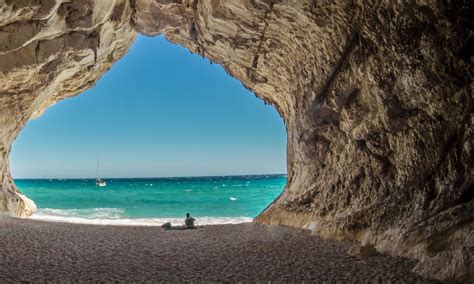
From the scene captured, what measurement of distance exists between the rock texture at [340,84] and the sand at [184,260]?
81 cm

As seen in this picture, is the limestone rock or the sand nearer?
the sand

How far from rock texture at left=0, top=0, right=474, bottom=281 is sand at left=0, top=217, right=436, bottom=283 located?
2.64 feet

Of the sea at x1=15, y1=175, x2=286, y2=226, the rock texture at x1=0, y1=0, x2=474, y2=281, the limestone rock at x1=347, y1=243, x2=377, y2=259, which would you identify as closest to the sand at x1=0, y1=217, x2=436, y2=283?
the limestone rock at x1=347, y1=243, x2=377, y2=259

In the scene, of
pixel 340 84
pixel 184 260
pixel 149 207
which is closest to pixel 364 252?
pixel 184 260

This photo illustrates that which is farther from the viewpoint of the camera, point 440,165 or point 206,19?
point 206,19

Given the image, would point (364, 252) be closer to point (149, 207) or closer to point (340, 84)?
point (340, 84)

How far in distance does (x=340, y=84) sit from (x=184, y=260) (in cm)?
652

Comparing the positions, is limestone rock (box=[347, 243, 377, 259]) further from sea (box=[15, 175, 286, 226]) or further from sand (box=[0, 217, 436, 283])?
sea (box=[15, 175, 286, 226])

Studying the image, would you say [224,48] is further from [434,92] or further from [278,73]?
[434,92]

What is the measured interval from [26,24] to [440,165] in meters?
12.9

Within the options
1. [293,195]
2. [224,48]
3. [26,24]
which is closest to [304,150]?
[293,195]

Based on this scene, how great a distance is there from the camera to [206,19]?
13.9 metres

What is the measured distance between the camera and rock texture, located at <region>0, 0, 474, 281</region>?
6.29 m

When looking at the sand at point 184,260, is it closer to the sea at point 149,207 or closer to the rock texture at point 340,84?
the rock texture at point 340,84
